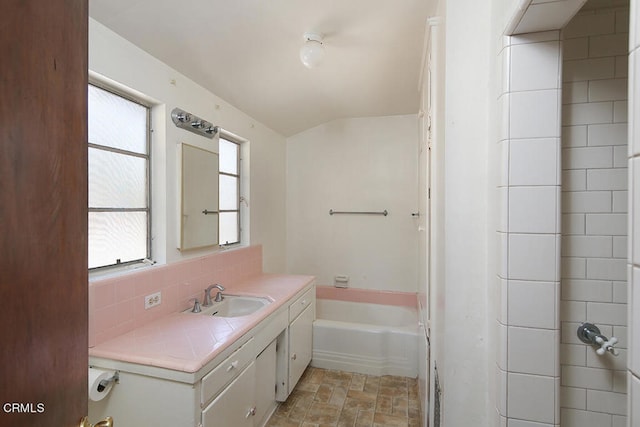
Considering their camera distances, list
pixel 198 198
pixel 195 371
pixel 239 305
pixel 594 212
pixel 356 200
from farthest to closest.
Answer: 1. pixel 356 200
2. pixel 239 305
3. pixel 198 198
4. pixel 195 371
5. pixel 594 212

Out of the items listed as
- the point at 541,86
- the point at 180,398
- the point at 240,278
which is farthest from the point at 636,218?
the point at 240,278

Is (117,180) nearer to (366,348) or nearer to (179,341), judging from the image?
(179,341)

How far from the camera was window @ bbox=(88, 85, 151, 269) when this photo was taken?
1490 mm

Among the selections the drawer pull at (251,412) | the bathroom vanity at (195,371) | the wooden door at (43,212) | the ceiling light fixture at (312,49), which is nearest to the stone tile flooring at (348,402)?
the bathroom vanity at (195,371)

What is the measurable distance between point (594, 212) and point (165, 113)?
210 cm

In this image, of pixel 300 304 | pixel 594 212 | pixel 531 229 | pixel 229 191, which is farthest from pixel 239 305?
pixel 594 212

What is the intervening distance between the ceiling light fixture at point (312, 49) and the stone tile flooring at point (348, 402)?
2.34 metres

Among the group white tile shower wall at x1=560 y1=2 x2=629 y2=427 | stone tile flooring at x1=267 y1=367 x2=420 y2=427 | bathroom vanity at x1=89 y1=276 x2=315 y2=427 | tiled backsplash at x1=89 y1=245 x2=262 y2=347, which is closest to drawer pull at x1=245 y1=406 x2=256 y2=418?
bathroom vanity at x1=89 y1=276 x2=315 y2=427

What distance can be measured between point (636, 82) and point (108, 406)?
6.17 feet

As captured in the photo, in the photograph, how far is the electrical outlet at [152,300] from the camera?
5.37 feet

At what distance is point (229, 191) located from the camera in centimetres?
264

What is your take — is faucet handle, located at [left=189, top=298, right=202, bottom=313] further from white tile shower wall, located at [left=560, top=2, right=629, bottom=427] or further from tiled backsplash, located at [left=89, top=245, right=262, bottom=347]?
white tile shower wall, located at [left=560, top=2, right=629, bottom=427]

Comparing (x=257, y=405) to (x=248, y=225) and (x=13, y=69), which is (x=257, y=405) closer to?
(x=248, y=225)

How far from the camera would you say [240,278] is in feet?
8.29
